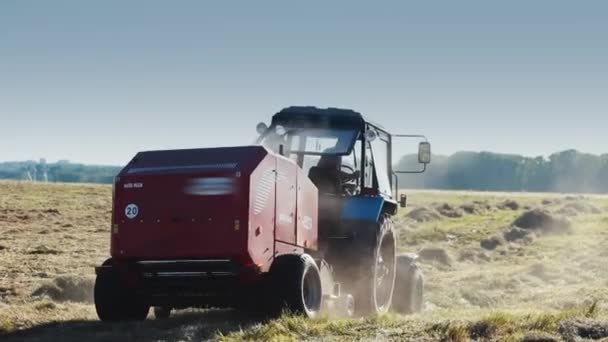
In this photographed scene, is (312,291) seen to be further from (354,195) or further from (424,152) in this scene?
(424,152)

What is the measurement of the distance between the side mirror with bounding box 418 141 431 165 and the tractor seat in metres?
1.59

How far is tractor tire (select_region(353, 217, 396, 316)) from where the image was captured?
13.4 meters

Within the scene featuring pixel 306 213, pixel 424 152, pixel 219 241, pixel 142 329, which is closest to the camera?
pixel 219 241

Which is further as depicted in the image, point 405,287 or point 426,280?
point 426,280

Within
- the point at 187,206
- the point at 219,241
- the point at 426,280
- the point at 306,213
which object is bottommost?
the point at 426,280

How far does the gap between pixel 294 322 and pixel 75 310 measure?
195 inches

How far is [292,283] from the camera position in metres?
10.9

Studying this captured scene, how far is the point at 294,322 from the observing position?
400 inches

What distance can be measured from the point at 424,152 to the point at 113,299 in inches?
235

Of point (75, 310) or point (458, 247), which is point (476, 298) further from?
point (458, 247)

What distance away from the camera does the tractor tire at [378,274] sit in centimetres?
1336

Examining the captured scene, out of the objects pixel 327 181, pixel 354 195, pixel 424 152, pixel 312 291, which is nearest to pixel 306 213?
pixel 312 291

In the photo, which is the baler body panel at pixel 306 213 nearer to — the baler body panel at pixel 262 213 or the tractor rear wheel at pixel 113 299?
the baler body panel at pixel 262 213

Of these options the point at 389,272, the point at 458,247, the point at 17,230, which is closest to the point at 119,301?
the point at 389,272
